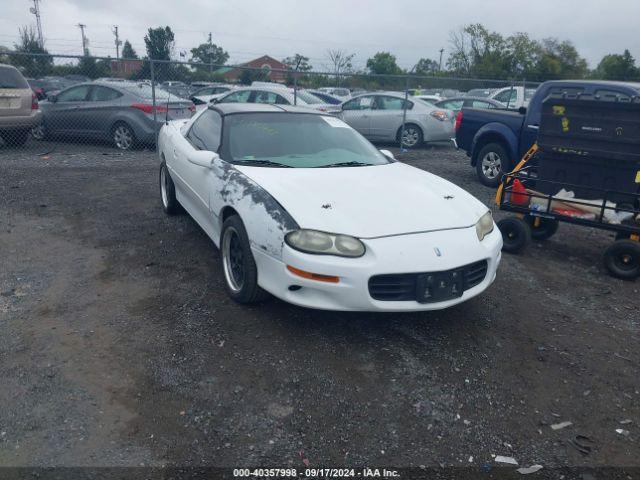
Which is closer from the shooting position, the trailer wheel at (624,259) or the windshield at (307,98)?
the trailer wheel at (624,259)

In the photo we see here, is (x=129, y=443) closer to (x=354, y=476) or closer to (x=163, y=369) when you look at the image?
A: (x=163, y=369)

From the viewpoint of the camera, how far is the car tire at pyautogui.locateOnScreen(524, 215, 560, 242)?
6.15m

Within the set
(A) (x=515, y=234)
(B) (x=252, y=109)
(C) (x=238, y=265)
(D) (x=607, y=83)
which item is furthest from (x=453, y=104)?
(C) (x=238, y=265)

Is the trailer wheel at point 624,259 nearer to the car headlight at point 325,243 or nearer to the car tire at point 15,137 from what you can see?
the car headlight at point 325,243

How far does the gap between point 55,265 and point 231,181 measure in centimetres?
203

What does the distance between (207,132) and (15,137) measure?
7984 mm

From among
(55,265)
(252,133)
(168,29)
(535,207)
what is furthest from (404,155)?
(168,29)

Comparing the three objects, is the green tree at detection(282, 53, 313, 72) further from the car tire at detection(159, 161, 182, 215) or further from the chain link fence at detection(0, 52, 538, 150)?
the car tire at detection(159, 161, 182, 215)

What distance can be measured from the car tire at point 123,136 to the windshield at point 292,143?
23.3ft

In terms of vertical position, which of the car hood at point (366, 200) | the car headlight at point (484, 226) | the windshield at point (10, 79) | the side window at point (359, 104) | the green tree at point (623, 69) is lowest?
the car headlight at point (484, 226)

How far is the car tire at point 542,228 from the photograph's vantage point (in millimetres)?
6145

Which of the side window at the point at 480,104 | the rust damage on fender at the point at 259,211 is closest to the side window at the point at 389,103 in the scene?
the side window at the point at 480,104

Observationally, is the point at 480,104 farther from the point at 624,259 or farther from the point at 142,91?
the point at 624,259

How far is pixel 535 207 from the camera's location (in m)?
5.76
